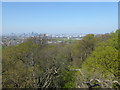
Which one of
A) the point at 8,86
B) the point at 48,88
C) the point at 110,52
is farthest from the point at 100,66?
the point at 8,86

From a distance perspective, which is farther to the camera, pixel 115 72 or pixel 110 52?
pixel 110 52

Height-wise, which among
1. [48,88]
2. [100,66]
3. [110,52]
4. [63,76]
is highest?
[110,52]

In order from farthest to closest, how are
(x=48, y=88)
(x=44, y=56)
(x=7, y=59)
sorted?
(x=44, y=56), (x=48, y=88), (x=7, y=59)

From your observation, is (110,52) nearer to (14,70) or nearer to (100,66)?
(100,66)

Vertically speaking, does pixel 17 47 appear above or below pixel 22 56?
above

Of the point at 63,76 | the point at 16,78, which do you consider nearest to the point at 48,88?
the point at 63,76

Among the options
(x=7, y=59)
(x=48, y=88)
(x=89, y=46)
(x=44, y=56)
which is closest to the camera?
(x=7, y=59)
